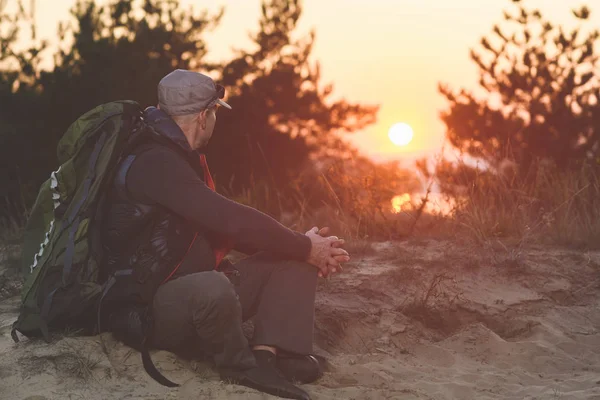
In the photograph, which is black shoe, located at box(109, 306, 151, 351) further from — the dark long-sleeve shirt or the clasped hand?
the clasped hand

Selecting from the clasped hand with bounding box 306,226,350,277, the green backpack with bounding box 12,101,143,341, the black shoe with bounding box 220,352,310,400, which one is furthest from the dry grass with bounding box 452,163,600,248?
the green backpack with bounding box 12,101,143,341

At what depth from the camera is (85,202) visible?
3.39m

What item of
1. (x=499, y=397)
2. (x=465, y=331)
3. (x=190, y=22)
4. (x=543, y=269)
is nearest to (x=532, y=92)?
(x=190, y=22)

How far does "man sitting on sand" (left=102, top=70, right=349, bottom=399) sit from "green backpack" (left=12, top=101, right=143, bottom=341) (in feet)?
0.25

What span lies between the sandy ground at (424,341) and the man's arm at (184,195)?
0.76 m

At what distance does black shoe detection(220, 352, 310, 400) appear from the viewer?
3488mm

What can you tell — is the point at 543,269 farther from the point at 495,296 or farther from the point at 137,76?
the point at 137,76

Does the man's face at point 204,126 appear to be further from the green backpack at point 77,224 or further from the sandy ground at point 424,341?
the sandy ground at point 424,341

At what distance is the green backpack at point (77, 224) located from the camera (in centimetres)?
340

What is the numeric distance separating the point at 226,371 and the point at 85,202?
102cm

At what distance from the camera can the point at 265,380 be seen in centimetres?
351

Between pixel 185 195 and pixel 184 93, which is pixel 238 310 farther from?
pixel 184 93

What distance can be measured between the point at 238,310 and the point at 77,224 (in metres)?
0.82

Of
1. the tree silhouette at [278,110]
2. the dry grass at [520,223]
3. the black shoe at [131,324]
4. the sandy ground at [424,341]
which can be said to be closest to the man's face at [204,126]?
the black shoe at [131,324]
